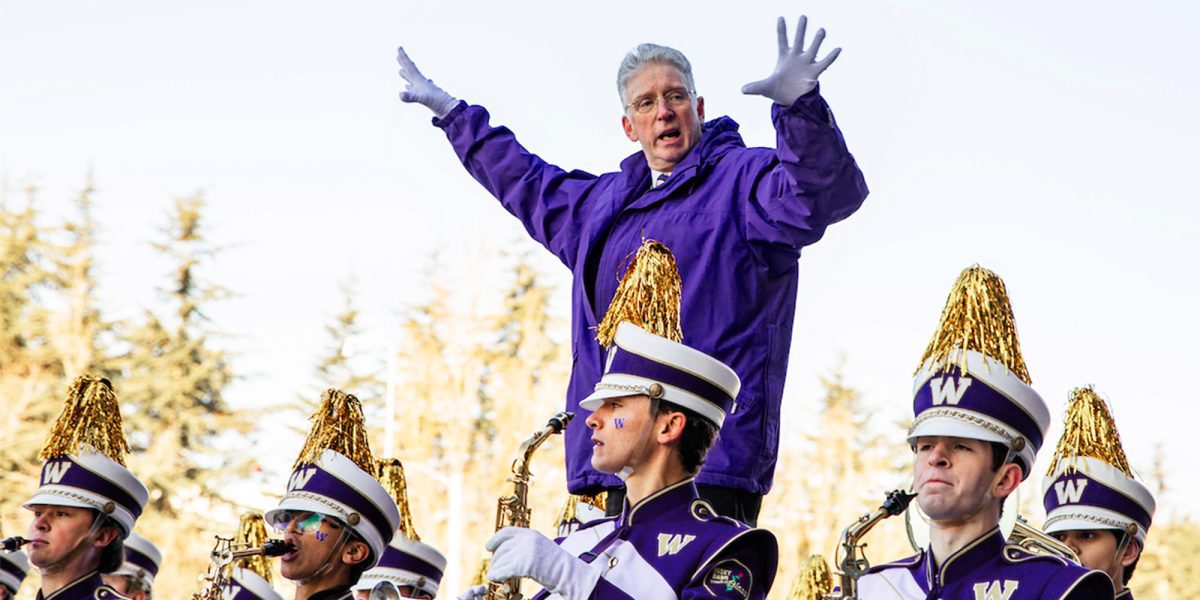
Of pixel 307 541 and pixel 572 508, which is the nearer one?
pixel 307 541

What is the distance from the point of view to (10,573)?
1074cm

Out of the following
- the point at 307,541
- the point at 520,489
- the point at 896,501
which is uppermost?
the point at 307,541

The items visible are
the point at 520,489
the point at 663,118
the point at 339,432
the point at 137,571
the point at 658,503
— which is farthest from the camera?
the point at 137,571

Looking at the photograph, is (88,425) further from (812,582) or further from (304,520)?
(812,582)

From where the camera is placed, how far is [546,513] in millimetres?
32031

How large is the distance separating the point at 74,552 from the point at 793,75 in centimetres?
456

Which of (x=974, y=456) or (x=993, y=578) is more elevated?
(x=974, y=456)

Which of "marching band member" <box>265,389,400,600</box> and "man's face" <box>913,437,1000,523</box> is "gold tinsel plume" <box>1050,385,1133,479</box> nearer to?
"man's face" <box>913,437,1000,523</box>

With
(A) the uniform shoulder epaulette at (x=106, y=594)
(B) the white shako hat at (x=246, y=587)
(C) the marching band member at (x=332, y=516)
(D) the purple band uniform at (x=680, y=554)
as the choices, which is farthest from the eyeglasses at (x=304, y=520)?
(B) the white shako hat at (x=246, y=587)

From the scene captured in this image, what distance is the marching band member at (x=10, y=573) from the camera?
34.8 ft

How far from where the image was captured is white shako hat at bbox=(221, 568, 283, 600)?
1039 cm

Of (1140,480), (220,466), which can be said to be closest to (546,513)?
(220,466)

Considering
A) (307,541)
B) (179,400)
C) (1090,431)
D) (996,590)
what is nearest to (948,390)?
(996,590)

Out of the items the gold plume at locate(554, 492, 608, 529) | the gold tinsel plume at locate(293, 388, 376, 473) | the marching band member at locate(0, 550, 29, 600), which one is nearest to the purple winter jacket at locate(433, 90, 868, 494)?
the gold tinsel plume at locate(293, 388, 376, 473)
